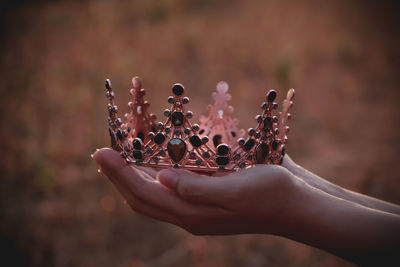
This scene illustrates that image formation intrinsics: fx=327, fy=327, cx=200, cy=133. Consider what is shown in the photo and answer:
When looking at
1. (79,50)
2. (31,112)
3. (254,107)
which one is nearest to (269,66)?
(254,107)

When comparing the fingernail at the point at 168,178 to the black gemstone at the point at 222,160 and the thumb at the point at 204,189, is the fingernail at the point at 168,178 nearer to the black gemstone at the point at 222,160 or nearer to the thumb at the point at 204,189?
the thumb at the point at 204,189

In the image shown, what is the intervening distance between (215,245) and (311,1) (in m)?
8.51

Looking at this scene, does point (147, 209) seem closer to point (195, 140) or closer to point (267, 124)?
point (195, 140)

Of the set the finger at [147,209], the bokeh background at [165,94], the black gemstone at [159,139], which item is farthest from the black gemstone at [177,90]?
the bokeh background at [165,94]

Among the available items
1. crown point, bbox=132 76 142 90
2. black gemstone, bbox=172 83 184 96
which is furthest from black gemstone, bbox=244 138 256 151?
crown point, bbox=132 76 142 90

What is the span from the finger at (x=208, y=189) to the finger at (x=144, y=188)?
0.21 ft

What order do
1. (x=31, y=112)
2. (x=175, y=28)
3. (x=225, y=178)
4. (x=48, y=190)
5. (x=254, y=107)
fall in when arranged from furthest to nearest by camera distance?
(x=175, y=28) → (x=254, y=107) → (x=31, y=112) → (x=48, y=190) → (x=225, y=178)

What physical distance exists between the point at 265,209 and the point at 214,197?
0.27 meters

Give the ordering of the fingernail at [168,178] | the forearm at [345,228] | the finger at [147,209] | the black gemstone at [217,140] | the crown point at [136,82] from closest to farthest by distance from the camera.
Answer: the forearm at [345,228]
the fingernail at [168,178]
the finger at [147,209]
the crown point at [136,82]
the black gemstone at [217,140]

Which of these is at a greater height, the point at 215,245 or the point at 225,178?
the point at 225,178

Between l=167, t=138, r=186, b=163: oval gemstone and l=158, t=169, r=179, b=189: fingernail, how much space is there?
253 millimetres

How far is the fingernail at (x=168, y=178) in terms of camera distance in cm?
160

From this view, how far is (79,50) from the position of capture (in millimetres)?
6613

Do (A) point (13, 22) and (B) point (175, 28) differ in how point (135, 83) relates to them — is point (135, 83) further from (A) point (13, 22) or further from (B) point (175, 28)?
(A) point (13, 22)
